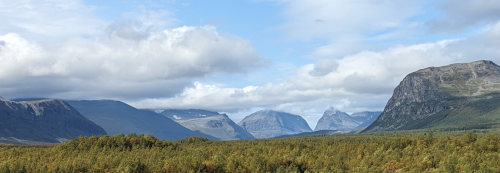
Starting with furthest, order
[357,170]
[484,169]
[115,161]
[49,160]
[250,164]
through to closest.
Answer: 1. [49,160]
2. [115,161]
3. [250,164]
4. [357,170]
5. [484,169]

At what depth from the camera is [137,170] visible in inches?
6024

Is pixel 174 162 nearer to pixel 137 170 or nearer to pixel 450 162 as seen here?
pixel 137 170

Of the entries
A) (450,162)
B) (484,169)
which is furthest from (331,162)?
(484,169)

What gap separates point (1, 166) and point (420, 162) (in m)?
146

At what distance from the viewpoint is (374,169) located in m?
159

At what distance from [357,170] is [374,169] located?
32.2 ft

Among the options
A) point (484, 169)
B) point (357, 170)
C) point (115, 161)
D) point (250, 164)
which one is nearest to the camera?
point (484, 169)

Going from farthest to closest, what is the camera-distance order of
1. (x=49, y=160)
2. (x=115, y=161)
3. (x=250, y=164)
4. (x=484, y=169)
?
(x=49, y=160) < (x=115, y=161) < (x=250, y=164) < (x=484, y=169)

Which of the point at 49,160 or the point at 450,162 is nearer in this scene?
the point at 450,162

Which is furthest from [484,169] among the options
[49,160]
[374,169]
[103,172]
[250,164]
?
[49,160]

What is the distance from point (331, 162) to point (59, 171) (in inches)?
3977

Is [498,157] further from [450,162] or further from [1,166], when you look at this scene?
[1,166]

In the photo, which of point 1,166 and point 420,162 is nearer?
point 1,166

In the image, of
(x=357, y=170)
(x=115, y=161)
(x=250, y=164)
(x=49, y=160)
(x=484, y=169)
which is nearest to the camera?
(x=484, y=169)
